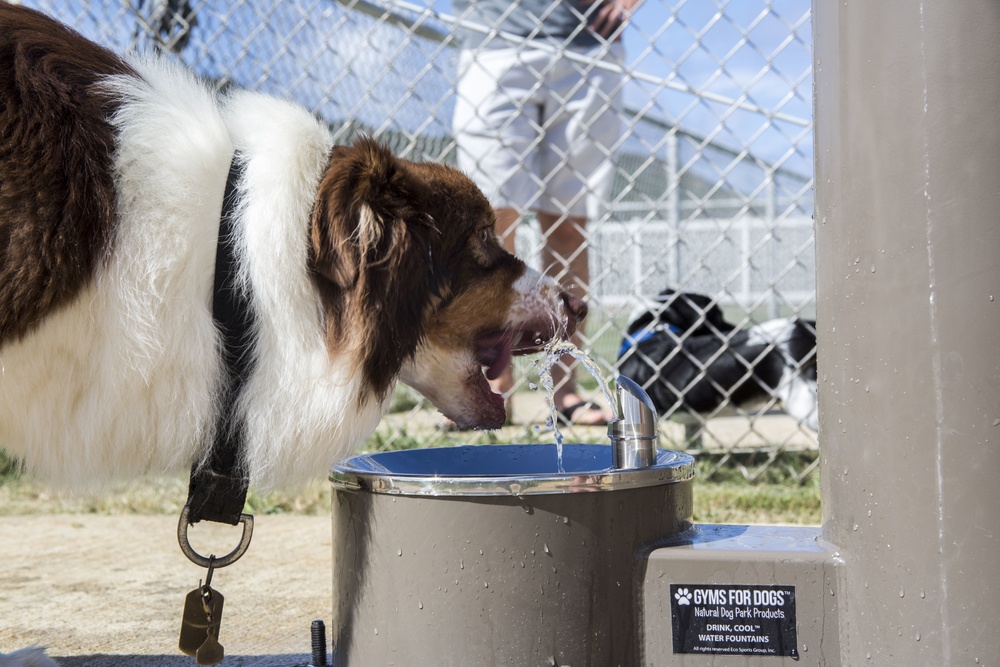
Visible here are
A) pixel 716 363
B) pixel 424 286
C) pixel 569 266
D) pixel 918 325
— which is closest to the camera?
pixel 918 325

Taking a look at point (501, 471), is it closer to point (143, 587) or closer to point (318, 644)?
point (318, 644)

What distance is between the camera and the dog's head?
1830 mm

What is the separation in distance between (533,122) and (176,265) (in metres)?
2.79

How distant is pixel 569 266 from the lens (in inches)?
171

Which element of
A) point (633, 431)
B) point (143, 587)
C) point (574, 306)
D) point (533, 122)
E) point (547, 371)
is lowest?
point (143, 587)

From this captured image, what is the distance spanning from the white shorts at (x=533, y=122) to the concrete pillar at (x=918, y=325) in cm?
276

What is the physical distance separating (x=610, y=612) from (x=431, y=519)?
32 centimetres

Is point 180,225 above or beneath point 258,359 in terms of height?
above

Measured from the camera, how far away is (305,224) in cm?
181

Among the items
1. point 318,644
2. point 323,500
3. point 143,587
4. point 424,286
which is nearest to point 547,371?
point 424,286

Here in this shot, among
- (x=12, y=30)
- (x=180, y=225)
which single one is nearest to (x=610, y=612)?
(x=180, y=225)

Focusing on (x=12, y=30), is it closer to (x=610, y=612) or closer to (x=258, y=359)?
(x=258, y=359)

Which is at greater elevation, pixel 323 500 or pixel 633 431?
pixel 633 431

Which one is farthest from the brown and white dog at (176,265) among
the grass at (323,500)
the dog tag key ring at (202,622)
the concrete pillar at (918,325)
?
the grass at (323,500)
